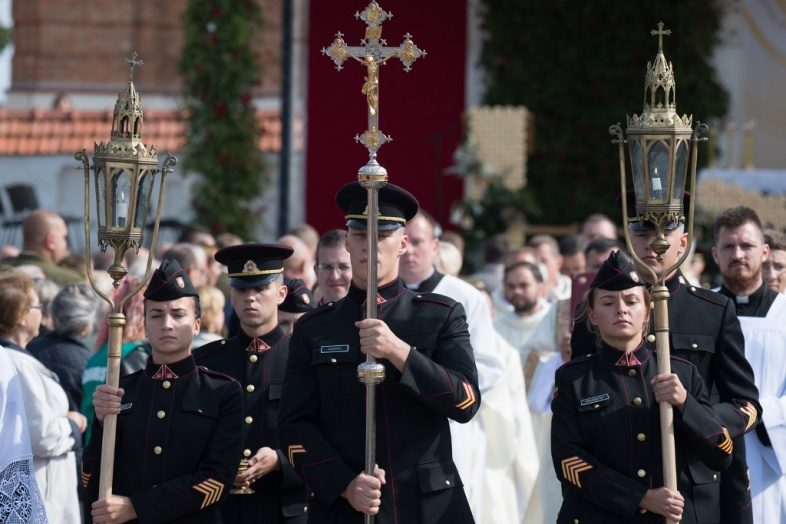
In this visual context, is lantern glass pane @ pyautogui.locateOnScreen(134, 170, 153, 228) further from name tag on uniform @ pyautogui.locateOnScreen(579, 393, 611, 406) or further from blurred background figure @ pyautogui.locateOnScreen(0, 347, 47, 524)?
name tag on uniform @ pyautogui.locateOnScreen(579, 393, 611, 406)

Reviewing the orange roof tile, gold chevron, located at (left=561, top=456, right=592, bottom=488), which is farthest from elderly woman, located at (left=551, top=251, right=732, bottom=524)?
the orange roof tile

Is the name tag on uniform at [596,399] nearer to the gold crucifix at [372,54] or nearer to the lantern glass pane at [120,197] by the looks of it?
the gold crucifix at [372,54]

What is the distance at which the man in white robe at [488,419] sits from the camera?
7.26 meters

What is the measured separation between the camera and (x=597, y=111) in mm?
17875

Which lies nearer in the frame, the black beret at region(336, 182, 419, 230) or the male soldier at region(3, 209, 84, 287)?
the black beret at region(336, 182, 419, 230)

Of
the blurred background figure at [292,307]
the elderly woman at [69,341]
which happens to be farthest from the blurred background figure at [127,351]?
A: the blurred background figure at [292,307]

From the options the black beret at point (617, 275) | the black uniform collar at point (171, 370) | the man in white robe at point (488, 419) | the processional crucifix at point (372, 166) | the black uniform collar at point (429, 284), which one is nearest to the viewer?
the processional crucifix at point (372, 166)

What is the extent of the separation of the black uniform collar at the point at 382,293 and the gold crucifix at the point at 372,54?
511mm

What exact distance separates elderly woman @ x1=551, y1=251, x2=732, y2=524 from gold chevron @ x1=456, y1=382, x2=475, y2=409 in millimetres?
383

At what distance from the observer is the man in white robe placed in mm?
7262

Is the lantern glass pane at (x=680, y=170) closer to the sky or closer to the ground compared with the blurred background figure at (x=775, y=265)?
closer to the sky

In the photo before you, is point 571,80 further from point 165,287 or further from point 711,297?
point 165,287

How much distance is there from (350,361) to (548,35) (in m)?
13.2

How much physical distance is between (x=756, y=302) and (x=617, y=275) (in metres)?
1.32
